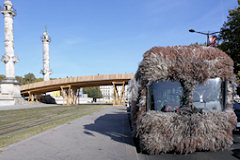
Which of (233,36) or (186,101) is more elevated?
(233,36)

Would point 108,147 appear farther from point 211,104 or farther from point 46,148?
point 211,104

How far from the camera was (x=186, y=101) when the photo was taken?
459 centimetres

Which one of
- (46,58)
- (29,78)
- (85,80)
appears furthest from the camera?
(29,78)

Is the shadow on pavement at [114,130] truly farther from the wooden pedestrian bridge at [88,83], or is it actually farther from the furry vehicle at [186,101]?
the wooden pedestrian bridge at [88,83]

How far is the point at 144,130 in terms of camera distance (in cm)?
462

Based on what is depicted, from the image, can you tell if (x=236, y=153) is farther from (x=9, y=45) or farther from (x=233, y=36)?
(x=9, y=45)

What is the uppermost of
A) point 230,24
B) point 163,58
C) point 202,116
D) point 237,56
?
point 230,24

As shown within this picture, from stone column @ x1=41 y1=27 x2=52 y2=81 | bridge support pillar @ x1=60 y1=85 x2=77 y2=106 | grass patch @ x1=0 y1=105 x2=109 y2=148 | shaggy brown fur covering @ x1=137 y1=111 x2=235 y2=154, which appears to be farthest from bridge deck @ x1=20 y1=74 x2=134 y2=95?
shaggy brown fur covering @ x1=137 y1=111 x2=235 y2=154

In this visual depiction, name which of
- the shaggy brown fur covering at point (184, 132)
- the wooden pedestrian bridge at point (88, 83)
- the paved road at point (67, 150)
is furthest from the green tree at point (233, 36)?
the wooden pedestrian bridge at point (88, 83)

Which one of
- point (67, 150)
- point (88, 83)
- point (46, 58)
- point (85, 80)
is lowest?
point (67, 150)

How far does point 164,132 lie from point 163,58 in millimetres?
1790

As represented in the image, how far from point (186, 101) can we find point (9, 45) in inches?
1772

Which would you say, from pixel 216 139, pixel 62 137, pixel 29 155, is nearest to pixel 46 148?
pixel 29 155

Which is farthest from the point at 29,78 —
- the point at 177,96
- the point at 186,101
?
the point at 186,101
